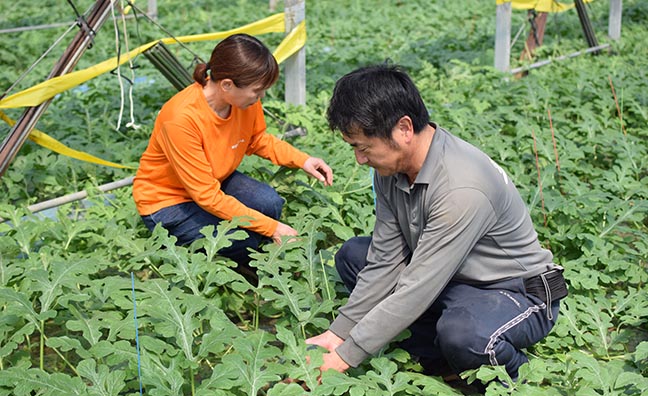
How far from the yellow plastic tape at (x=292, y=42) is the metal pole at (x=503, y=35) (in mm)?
2362

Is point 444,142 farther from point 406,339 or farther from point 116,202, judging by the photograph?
point 116,202

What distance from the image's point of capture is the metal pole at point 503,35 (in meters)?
7.74

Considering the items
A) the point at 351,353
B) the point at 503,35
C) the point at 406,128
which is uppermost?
the point at 406,128

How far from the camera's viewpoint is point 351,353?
2.97 meters

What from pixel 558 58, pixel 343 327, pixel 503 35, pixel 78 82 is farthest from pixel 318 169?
pixel 558 58

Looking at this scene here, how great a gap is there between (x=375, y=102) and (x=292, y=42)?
3.62 meters

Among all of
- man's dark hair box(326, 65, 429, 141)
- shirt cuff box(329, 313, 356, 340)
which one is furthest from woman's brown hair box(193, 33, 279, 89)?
shirt cuff box(329, 313, 356, 340)

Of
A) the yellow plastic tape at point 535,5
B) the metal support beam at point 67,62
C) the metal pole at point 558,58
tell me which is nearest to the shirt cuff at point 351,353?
the metal support beam at point 67,62

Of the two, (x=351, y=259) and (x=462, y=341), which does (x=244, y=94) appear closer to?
(x=351, y=259)

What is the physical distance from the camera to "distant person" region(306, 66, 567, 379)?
2.85m

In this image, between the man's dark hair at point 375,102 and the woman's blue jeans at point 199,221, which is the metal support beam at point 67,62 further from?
the man's dark hair at point 375,102

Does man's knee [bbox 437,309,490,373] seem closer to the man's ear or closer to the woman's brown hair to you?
the man's ear

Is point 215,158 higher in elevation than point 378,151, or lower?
lower

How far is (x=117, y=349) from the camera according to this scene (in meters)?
2.92
